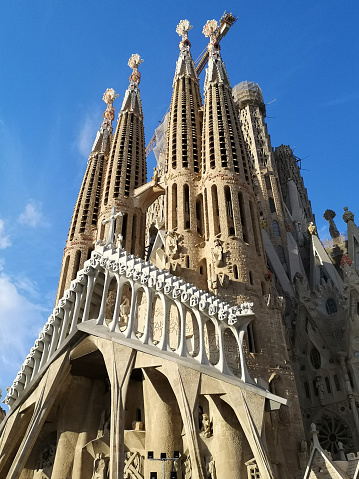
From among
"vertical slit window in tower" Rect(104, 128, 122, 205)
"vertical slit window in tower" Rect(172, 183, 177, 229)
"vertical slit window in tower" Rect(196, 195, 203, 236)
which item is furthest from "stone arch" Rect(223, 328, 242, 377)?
"vertical slit window in tower" Rect(104, 128, 122, 205)

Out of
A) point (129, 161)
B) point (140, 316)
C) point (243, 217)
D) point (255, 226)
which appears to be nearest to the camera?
point (140, 316)

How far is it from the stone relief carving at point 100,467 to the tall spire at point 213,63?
71.9ft

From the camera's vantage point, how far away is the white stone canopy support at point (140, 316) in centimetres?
1612

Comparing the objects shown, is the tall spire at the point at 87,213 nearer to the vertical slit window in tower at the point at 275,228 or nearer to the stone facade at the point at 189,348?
the stone facade at the point at 189,348

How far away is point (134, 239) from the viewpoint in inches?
1115

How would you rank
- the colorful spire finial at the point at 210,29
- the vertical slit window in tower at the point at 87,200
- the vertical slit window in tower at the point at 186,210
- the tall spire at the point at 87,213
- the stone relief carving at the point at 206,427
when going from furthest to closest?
the colorful spire finial at the point at 210,29
the vertical slit window in tower at the point at 87,200
the tall spire at the point at 87,213
the vertical slit window in tower at the point at 186,210
the stone relief carving at the point at 206,427

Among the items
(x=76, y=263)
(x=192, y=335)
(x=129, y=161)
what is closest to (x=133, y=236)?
(x=76, y=263)

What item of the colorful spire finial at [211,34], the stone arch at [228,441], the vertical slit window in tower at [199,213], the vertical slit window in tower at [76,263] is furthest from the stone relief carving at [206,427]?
the colorful spire finial at [211,34]

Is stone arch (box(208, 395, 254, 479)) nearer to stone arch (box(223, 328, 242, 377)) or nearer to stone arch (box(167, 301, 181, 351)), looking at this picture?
stone arch (box(223, 328, 242, 377))

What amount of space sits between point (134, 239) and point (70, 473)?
13.6 meters

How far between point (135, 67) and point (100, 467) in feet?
113

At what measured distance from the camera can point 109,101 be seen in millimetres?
41562

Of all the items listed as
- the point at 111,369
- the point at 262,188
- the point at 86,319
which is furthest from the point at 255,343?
the point at 262,188

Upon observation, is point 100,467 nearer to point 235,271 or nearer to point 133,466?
point 133,466
